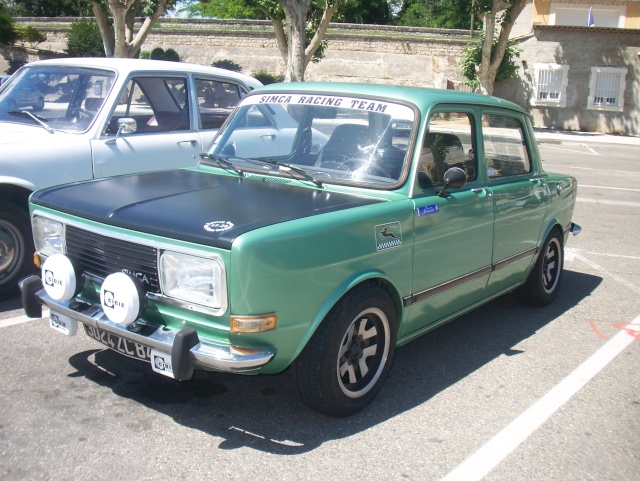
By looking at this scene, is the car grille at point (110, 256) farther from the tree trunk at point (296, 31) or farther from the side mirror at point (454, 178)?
the tree trunk at point (296, 31)

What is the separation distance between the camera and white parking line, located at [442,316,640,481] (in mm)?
3389

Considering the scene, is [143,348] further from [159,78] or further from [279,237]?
[159,78]

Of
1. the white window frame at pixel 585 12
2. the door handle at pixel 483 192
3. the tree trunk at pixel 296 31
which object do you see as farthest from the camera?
the white window frame at pixel 585 12

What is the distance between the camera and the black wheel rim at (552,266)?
6.07 m

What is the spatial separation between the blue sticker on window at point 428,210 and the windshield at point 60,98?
10.6ft

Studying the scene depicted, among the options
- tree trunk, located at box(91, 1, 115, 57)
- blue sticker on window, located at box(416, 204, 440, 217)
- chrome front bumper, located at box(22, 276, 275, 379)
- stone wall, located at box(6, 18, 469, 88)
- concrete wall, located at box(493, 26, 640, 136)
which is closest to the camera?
chrome front bumper, located at box(22, 276, 275, 379)

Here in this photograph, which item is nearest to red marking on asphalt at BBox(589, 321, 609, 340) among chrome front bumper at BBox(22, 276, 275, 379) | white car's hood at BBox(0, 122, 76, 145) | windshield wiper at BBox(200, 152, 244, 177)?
→ windshield wiper at BBox(200, 152, 244, 177)

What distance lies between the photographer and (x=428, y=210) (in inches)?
164

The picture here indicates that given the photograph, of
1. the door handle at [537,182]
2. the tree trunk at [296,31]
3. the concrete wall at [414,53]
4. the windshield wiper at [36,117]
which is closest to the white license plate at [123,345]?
the windshield wiper at [36,117]

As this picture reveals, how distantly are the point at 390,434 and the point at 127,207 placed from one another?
1874mm

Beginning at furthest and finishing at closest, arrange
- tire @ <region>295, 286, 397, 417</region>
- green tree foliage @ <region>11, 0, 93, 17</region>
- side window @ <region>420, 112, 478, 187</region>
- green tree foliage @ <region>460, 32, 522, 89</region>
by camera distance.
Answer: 1. green tree foliage @ <region>11, 0, 93, 17</region>
2. green tree foliage @ <region>460, 32, 522, 89</region>
3. side window @ <region>420, 112, 478, 187</region>
4. tire @ <region>295, 286, 397, 417</region>

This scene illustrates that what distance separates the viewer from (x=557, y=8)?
1716 inches

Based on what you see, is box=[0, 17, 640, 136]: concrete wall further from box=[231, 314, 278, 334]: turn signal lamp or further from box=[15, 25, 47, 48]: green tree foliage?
box=[231, 314, 278, 334]: turn signal lamp

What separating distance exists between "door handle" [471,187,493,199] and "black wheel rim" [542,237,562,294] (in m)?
1.49
